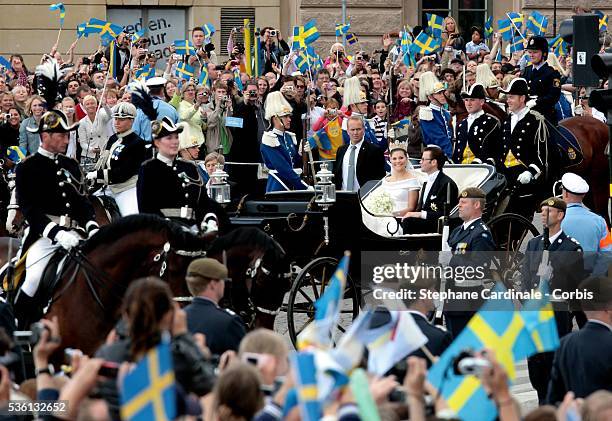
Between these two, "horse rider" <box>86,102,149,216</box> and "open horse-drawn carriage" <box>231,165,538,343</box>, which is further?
"horse rider" <box>86,102,149,216</box>

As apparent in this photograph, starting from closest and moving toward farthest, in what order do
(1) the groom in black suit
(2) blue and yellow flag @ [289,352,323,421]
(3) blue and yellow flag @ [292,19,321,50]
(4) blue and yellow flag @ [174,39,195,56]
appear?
(2) blue and yellow flag @ [289,352,323,421] < (1) the groom in black suit < (3) blue and yellow flag @ [292,19,321,50] < (4) blue and yellow flag @ [174,39,195,56]

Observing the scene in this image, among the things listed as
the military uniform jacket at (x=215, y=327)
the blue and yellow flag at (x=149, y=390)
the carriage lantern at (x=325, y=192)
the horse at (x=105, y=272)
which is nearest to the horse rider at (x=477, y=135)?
the carriage lantern at (x=325, y=192)

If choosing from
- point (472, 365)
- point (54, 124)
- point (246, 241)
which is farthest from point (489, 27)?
point (472, 365)

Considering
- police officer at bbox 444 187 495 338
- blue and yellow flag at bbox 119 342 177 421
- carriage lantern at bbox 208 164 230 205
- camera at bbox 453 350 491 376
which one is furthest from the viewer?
carriage lantern at bbox 208 164 230 205

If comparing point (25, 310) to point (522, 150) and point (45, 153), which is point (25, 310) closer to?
point (45, 153)

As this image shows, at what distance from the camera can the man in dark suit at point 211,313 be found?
9.44 metres

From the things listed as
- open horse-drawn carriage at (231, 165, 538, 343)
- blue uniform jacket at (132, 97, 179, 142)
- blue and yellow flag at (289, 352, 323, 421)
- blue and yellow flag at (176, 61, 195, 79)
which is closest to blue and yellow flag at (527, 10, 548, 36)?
blue and yellow flag at (176, 61, 195, 79)

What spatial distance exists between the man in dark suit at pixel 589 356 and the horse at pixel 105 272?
10.7 feet

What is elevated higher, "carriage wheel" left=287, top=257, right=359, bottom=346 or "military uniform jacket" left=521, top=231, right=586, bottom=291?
"military uniform jacket" left=521, top=231, right=586, bottom=291

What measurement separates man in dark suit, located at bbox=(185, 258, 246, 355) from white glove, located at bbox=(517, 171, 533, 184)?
7.84m

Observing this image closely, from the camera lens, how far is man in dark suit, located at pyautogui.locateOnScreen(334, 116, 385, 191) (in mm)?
16109

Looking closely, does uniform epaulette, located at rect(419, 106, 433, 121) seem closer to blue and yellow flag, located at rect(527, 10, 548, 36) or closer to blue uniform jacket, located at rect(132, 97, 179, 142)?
blue uniform jacket, located at rect(132, 97, 179, 142)

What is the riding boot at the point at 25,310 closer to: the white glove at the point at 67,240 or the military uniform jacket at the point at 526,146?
the white glove at the point at 67,240

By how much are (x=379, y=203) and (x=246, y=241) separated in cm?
295
